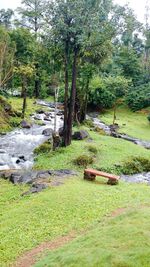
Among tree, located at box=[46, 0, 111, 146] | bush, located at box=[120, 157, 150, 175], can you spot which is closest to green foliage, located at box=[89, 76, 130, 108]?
tree, located at box=[46, 0, 111, 146]

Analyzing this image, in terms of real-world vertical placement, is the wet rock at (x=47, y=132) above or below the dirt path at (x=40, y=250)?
above

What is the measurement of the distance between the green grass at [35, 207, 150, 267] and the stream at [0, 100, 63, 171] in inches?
557

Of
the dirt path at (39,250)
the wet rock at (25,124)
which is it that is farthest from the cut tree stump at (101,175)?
the wet rock at (25,124)

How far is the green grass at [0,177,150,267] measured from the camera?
1280 cm

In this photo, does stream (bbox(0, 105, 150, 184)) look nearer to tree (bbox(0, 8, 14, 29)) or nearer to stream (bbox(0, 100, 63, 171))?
stream (bbox(0, 100, 63, 171))

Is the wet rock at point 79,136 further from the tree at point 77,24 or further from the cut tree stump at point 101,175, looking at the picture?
the cut tree stump at point 101,175

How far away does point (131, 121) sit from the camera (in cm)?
4984

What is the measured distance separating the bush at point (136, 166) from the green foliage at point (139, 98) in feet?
104

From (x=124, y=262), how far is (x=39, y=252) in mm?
4022

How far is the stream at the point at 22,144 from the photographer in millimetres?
26188

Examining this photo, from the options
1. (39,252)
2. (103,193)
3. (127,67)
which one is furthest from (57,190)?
(127,67)

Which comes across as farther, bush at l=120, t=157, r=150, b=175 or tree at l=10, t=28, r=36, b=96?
tree at l=10, t=28, r=36, b=96

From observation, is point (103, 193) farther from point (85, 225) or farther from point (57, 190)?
point (85, 225)

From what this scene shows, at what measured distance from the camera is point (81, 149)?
90.1 feet
